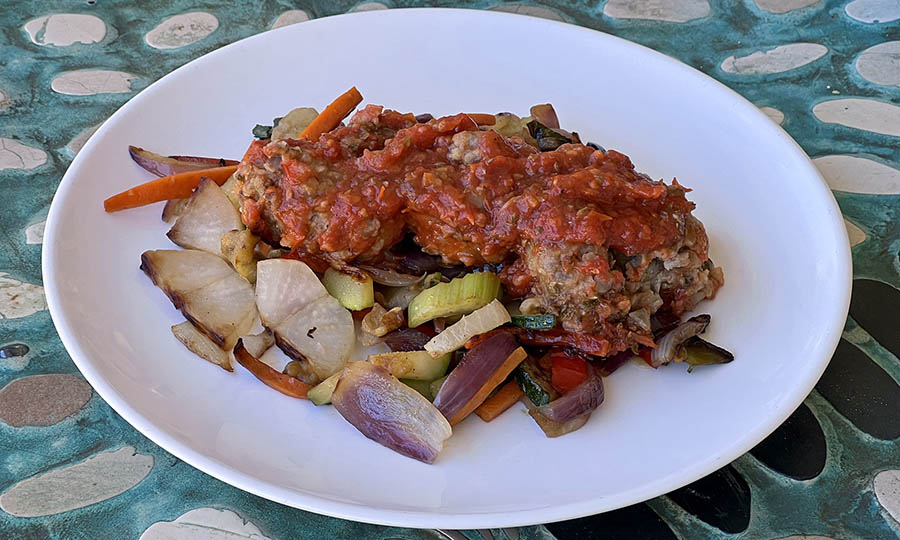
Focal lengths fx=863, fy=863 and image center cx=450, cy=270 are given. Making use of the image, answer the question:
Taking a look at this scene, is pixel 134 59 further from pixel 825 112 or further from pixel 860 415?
pixel 860 415

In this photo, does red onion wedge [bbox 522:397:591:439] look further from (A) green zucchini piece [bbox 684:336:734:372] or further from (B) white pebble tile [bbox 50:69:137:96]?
(B) white pebble tile [bbox 50:69:137:96]

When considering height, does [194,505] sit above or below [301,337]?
below

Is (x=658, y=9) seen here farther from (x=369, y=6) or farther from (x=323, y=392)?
(x=323, y=392)

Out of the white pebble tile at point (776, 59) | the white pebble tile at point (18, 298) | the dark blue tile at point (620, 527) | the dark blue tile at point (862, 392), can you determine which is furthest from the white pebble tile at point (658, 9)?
the white pebble tile at point (18, 298)

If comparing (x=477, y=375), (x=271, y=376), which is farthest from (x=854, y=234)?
(x=271, y=376)

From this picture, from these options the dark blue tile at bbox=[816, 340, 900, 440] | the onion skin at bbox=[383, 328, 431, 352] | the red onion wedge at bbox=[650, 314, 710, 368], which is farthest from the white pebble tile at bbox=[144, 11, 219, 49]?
the dark blue tile at bbox=[816, 340, 900, 440]

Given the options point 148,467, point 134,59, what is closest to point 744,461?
point 148,467
